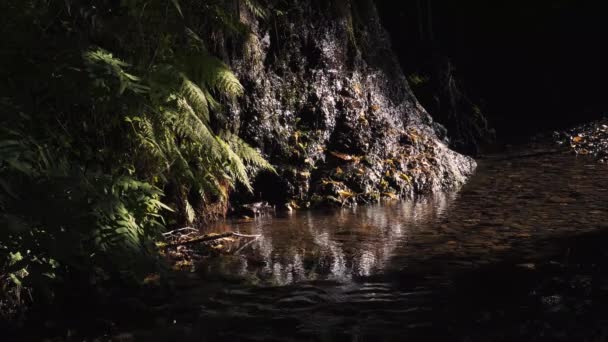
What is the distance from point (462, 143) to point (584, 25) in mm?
8284

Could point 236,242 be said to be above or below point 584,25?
below

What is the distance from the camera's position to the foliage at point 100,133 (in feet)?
10.5

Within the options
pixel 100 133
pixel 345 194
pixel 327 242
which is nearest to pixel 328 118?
pixel 345 194

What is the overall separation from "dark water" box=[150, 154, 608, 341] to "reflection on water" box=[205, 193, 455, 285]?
11 mm

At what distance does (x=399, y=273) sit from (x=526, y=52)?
15.1m

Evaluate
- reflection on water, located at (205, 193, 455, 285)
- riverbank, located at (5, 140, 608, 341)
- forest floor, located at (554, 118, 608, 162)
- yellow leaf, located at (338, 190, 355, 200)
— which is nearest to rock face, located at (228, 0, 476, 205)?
yellow leaf, located at (338, 190, 355, 200)

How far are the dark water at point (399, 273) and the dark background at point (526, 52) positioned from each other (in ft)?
32.8

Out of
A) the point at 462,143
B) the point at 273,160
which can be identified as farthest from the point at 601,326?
the point at 462,143

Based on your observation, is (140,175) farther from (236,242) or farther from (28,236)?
(28,236)

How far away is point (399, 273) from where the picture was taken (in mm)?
4828

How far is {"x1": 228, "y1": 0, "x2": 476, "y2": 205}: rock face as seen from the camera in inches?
307

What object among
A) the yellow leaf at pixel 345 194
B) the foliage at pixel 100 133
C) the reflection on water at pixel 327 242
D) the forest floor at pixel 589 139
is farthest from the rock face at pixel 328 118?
the forest floor at pixel 589 139

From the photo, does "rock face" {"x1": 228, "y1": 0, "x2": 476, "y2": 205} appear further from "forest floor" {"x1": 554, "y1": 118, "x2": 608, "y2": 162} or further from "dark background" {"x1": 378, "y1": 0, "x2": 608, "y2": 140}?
"dark background" {"x1": 378, "y1": 0, "x2": 608, "y2": 140}

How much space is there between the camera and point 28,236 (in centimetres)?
310
